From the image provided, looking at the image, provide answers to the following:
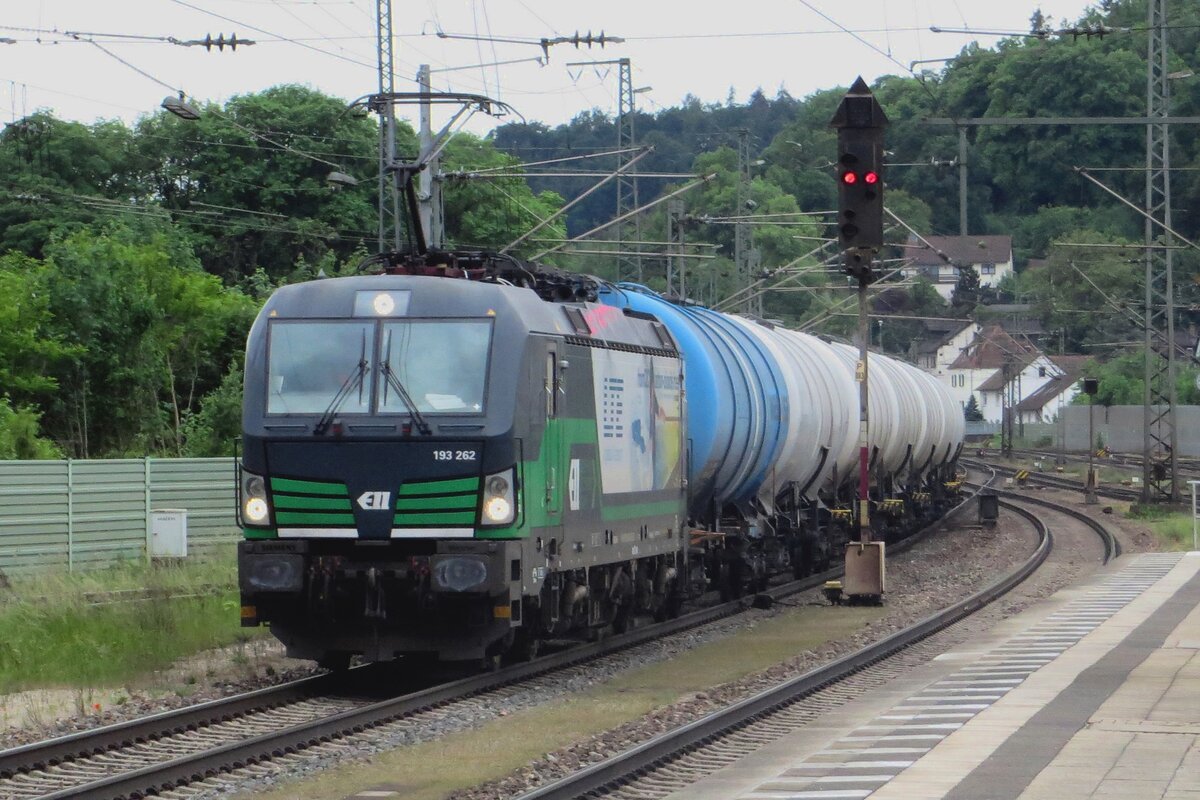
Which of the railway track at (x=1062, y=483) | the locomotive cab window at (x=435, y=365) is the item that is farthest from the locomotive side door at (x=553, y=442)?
the railway track at (x=1062, y=483)

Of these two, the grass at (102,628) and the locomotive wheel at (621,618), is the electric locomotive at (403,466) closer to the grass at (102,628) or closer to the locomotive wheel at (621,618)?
the grass at (102,628)

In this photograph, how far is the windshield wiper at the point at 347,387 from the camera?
13.5m

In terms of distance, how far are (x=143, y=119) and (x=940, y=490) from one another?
114 ft

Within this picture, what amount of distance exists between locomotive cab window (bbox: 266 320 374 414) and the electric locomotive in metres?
0.01

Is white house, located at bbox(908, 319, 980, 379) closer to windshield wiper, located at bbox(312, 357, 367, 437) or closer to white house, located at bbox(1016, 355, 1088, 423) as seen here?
white house, located at bbox(1016, 355, 1088, 423)

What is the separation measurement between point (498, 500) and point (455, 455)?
0.48 m

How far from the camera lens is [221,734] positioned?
11.8m

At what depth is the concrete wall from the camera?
256 ft

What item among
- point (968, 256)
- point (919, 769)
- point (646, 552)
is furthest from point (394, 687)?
point (968, 256)

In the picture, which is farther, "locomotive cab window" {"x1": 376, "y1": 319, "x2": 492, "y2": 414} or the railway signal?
the railway signal

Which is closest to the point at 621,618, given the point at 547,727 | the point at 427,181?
the point at 547,727

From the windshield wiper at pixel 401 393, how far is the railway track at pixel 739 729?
3.19m

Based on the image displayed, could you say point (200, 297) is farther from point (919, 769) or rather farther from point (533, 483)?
point (919, 769)

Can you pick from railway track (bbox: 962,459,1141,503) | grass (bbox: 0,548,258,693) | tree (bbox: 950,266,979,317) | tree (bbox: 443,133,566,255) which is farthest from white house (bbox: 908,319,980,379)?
grass (bbox: 0,548,258,693)
